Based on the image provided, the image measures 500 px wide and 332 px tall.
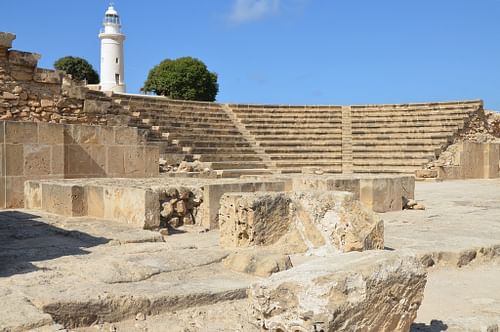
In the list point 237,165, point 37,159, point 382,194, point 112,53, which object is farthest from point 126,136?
point 112,53

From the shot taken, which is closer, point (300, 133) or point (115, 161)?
point (115, 161)

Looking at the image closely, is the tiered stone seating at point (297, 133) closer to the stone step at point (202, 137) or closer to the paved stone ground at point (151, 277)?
the stone step at point (202, 137)

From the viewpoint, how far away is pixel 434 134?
20.0 m

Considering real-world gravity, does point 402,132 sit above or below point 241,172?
above

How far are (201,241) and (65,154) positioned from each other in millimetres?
4116

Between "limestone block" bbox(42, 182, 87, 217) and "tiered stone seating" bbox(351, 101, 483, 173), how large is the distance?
13041 millimetres

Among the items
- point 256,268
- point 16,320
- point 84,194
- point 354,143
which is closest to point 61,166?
point 84,194

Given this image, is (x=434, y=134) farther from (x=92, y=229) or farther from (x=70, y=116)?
(x=92, y=229)

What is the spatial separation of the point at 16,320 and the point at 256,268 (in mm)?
1945

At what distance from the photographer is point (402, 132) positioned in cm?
2077

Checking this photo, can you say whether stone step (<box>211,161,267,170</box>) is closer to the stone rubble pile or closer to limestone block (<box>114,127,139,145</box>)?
limestone block (<box>114,127,139,145</box>)

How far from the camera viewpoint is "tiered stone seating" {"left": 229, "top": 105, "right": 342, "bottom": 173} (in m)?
19.5

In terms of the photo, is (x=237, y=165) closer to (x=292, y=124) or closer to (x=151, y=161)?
(x=292, y=124)

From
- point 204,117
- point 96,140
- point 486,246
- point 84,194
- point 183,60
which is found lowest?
point 486,246
